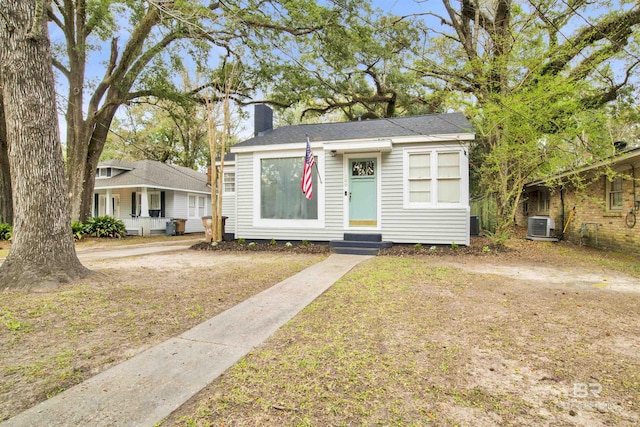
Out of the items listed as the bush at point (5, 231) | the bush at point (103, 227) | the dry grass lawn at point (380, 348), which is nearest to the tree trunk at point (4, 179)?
the bush at point (5, 231)

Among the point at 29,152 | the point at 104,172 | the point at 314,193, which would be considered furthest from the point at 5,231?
the point at 314,193

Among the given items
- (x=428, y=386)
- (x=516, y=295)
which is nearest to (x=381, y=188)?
(x=516, y=295)

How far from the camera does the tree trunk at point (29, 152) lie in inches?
180

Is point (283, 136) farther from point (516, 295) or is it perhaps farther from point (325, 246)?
point (516, 295)

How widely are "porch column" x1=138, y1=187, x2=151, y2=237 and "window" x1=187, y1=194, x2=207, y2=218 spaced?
2630 mm

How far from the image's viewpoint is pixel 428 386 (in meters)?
2.17

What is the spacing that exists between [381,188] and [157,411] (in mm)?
7784

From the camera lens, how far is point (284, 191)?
9797mm

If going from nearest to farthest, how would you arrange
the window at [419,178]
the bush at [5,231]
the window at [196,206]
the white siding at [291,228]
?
the window at [419,178], the white siding at [291,228], the bush at [5,231], the window at [196,206]

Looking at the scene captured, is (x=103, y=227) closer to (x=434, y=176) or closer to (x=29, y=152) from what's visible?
(x=29, y=152)

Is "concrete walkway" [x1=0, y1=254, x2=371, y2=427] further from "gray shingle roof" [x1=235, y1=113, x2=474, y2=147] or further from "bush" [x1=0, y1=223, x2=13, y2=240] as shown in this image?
"bush" [x1=0, y1=223, x2=13, y2=240]

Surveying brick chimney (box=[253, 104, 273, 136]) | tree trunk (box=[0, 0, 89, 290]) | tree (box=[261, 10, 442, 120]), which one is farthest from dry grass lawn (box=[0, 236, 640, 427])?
brick chimney (box=[253, 104, 273, 136])

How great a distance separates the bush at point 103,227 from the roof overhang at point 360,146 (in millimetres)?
10740

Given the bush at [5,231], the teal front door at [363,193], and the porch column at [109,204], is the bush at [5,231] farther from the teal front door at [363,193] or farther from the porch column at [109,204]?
the teal front door at [363,193]
